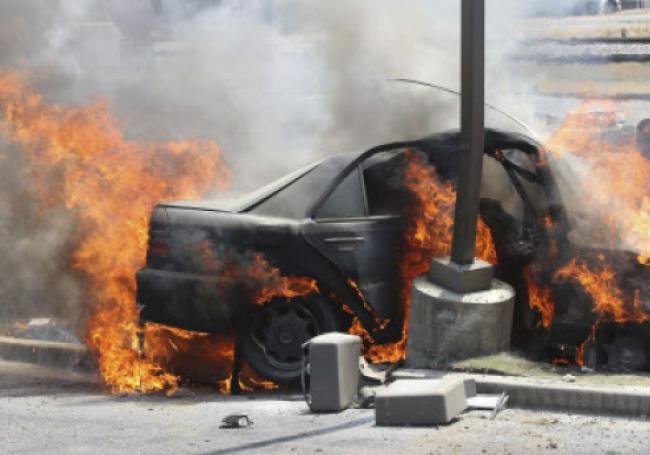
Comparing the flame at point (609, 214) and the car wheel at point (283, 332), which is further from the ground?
the flame at point (609, 214)

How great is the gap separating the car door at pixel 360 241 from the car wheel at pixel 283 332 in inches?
12.4

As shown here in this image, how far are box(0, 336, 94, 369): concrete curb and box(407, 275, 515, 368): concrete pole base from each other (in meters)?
3.23

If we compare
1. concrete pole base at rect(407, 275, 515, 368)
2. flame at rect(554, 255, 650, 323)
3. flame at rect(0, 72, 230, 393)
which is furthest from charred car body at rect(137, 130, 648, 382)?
flame at rect(0, 72, 230, 393)

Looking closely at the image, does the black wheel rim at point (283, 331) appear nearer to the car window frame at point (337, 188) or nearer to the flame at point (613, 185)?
the car window frame at point (337, 188)

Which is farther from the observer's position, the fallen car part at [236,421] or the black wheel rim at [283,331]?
the black wheel rim at [283,331]

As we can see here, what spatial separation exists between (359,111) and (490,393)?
5.79m

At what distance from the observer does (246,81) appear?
18.4 metres

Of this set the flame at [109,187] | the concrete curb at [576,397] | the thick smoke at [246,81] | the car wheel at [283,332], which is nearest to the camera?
the concrete curb at [576,397]

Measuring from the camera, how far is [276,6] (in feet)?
61.5

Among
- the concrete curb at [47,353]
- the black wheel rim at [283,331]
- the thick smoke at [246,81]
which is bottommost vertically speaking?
the concrete curb at [47,353]

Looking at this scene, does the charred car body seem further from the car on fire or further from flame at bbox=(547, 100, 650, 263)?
flame at bbox=(547, 100, 650, 263)

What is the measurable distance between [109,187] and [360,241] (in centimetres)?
271

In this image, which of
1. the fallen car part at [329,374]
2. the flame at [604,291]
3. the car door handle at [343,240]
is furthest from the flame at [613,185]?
the fallen car part at [329,374]

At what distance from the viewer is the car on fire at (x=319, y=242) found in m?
10.4
